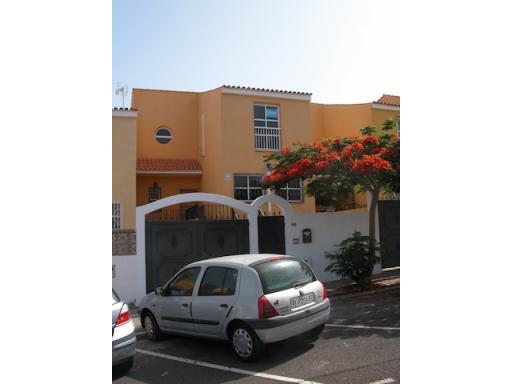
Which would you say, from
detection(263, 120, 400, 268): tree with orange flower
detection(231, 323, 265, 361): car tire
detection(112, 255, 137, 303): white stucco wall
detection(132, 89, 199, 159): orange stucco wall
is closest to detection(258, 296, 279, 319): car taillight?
detection(231, 323, 265, 361): car tire

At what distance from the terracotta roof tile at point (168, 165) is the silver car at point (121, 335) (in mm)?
9547

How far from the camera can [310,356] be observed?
5215 millimetres

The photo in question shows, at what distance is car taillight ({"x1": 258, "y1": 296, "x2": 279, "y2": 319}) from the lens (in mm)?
5027

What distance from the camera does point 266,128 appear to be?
14867 mm

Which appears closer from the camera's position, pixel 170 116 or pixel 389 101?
pixel 170 116

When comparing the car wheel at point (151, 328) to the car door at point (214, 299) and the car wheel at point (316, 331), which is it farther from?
the car wheel at point (316, 331)

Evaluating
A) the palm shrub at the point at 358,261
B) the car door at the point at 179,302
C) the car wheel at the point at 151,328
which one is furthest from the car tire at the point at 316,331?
the palm shrub at the point at 358,261

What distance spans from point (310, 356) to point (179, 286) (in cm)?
212

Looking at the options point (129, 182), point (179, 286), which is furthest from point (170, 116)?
point (179, 286)

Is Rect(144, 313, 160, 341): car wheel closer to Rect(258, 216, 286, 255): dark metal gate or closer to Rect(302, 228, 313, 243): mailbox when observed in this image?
Rect(258, 216, 286, 255): dark metal gate

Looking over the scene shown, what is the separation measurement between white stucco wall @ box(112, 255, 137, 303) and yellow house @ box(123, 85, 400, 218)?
5117 mm

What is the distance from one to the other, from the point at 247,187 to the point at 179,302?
8635 millimetres

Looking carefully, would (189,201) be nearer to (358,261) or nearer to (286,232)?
(286,232)
